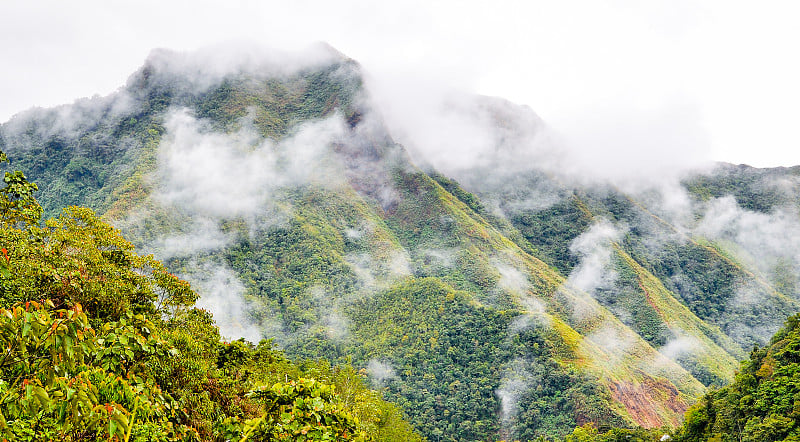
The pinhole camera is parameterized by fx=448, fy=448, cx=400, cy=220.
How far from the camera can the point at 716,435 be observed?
3612cm

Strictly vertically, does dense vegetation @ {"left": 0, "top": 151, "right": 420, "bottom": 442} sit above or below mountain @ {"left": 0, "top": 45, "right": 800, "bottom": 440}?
above

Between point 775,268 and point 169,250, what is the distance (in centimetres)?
16330

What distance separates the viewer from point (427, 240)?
342ft

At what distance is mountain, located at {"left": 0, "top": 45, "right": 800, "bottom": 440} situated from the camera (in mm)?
68688

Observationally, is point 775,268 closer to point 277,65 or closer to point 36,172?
point 277,65

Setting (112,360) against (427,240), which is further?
(427,240)

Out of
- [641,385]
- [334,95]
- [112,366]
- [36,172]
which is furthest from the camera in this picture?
[334,95]

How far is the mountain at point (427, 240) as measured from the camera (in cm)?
6869

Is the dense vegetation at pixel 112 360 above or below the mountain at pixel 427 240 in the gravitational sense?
above

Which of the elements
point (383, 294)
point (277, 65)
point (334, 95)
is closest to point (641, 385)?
point (383, 294)

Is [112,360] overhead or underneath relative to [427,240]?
overhead

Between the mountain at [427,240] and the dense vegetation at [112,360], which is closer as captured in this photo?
the dense vegetation at [112,360]

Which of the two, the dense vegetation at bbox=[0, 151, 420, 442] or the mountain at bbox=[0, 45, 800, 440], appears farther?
the mountain at bbox=[0, 45, 800, 440]

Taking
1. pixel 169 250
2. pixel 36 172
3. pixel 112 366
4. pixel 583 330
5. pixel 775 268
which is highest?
pixel 112 366
